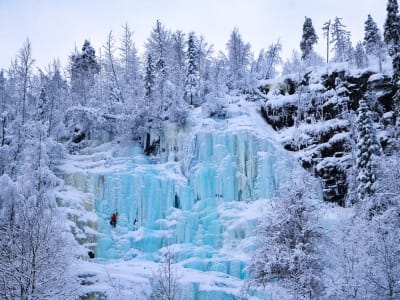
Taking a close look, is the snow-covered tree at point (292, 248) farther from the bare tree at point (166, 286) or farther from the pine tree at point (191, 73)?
the pine tree at point (191, 73)

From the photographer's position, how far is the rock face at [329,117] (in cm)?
3016

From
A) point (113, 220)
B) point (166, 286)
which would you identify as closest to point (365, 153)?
point (166, 286)

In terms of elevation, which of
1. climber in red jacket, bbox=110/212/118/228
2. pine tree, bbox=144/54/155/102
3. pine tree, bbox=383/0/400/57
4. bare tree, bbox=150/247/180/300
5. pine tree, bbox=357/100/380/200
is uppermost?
pine tree, bbox=383/0/400/57

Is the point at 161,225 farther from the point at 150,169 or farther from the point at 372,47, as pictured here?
the point at 372,47

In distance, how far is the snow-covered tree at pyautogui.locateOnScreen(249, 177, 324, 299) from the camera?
1499 cm

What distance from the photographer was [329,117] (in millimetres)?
33219

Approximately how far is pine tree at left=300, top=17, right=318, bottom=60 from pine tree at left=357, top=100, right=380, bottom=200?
23976 millimetres

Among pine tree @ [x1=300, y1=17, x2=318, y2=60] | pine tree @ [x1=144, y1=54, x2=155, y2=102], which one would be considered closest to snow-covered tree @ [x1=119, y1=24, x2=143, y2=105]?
pine tree @ [x1=144, y1=54, x2=155, y2=102]

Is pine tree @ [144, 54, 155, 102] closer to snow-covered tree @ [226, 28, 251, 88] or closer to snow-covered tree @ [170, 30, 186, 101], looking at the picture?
snow-covered tree @ [170, 30, 186, 101]

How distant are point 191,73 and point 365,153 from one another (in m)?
19.8

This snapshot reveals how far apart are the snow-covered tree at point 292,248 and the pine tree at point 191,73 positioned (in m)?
23.8

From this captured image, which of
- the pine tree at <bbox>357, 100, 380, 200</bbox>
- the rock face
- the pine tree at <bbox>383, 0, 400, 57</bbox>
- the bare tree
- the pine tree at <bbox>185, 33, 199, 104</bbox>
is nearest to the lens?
the bare tree

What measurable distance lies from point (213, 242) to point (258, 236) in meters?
10.1

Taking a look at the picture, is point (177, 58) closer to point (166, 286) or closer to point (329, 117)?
point (329, 117)
